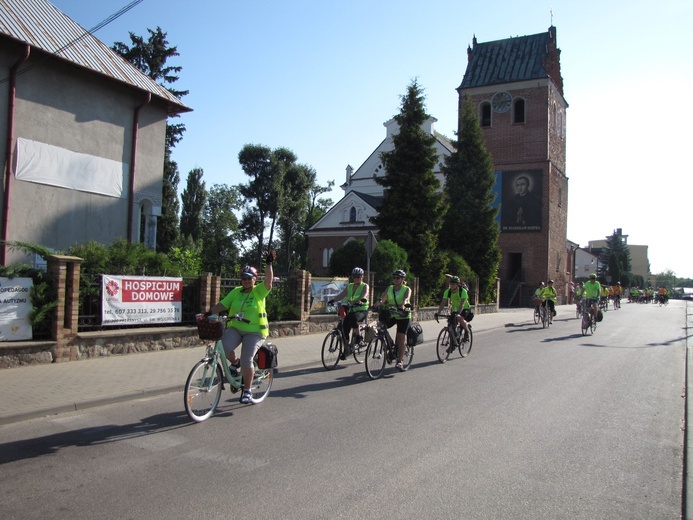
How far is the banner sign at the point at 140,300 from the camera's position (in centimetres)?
1072

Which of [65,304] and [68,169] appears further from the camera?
[68,169]

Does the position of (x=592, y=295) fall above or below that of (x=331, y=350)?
above

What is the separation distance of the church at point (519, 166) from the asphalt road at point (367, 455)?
3412cm

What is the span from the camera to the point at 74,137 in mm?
17172

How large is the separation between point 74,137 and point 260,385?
1348 cm

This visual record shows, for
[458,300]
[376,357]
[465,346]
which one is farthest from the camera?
[465,346]

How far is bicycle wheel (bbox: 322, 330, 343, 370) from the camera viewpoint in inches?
405

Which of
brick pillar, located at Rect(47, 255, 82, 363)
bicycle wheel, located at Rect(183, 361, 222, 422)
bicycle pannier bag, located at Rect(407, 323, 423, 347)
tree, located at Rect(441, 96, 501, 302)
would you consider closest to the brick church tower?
tree, located at Rect(441, 96, 501, 302)

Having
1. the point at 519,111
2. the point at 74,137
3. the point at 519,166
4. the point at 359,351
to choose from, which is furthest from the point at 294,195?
the point at 359,351

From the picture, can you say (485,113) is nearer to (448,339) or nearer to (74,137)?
(74,137)

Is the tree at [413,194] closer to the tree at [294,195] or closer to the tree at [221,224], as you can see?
the tree at [294,195]

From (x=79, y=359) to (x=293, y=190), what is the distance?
152ft

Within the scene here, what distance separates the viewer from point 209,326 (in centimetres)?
641

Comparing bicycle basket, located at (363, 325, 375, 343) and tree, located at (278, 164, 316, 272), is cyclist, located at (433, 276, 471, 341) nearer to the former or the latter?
bicycle basket, located at (363, 325, 375, 343)
